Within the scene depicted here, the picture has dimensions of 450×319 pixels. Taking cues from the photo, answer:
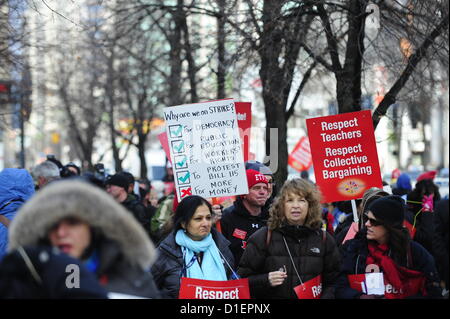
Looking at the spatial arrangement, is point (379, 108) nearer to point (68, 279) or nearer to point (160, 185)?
point (160, 185)

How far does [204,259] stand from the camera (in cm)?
664

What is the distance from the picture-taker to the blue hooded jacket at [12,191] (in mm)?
7203

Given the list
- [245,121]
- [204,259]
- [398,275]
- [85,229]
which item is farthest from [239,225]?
[85,229]

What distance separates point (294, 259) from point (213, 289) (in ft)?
2.19

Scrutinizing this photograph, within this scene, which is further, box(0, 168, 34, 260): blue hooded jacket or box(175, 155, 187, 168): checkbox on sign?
box(175, 155, 187, 168): checkbox on sign

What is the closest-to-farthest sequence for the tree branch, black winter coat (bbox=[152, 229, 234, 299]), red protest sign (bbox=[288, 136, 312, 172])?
black winter coat (bbox=[152, 229, 234, 299]) < the tree branch < red protest sign (bbox=[288, 136, 312, 172])

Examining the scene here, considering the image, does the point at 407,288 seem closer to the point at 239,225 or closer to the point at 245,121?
the point at 239,225

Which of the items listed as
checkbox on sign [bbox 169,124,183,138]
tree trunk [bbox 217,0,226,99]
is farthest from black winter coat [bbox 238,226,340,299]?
tree trunk [bbox 217,0,226,99]

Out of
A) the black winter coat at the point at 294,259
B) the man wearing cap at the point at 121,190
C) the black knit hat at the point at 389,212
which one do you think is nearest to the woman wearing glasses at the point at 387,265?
the black knit hat at the point at 389,212

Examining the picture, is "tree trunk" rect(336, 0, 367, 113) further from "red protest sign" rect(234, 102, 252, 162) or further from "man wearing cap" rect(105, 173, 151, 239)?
"man wearing cap" rect(105, 173, 151, 239)

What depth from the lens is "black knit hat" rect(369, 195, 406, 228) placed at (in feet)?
19.1

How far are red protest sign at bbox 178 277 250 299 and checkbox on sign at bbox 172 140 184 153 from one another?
10.9 ft

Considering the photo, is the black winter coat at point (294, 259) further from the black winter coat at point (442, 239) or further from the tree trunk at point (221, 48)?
the tree trunk at point (221, 48)
